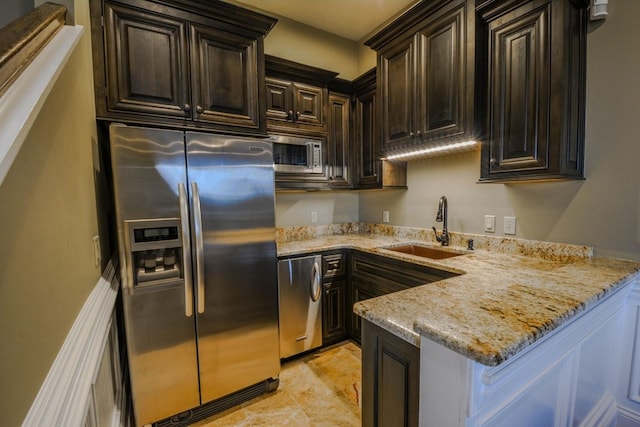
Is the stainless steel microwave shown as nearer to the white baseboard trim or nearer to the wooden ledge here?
the wooden ledge

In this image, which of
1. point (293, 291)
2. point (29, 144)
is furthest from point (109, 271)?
point (293, 291)

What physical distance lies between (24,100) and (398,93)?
221cm

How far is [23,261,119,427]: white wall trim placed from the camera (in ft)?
1.81

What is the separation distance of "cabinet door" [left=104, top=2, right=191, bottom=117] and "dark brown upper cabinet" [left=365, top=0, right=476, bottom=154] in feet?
4.98

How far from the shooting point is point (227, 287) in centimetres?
179

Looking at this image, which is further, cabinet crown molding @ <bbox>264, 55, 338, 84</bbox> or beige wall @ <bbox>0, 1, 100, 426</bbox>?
cabinet crown molding @ <bbox>264, 55, 338, 84</bbox>

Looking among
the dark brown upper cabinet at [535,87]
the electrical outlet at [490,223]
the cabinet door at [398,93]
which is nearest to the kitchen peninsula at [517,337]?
the electrical outlet at [490,223]

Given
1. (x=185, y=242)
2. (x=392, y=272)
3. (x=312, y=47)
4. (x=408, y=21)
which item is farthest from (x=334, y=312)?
(x=312, y=47)

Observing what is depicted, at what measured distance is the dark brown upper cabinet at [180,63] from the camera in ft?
5.21

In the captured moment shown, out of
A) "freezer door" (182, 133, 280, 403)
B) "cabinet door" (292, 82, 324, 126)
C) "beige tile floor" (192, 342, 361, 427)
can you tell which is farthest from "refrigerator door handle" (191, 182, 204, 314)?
"cabinet door" (292, 82, 324, 126)

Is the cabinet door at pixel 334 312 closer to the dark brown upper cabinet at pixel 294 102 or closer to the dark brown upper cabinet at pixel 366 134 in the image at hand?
the dark brown upper cabinet at pixel 366 134

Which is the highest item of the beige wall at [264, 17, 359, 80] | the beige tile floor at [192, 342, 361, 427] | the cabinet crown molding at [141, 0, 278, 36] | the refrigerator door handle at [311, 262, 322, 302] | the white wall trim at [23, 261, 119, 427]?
the beige wall at [264, 17, 359, 80]

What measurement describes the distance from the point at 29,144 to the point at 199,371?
158cm

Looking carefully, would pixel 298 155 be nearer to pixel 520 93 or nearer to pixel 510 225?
pixel 520 93
